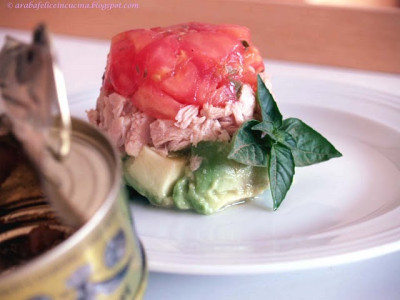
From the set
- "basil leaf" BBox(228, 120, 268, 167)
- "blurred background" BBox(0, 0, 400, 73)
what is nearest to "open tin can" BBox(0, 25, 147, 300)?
"basil leaf" BBox(228, 120, 268, 167)

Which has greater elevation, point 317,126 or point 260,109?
point 260,109

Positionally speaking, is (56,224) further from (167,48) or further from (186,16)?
(186,16)

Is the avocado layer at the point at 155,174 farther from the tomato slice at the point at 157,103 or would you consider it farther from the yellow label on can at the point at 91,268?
the yellow label on can at the point at 91,268

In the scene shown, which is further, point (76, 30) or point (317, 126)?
point (76, 30)

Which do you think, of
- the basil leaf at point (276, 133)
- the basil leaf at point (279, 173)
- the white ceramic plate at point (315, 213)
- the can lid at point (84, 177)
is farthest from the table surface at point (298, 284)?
the can lid at point (84, 177)

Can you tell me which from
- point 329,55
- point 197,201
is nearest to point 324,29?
point 329,55

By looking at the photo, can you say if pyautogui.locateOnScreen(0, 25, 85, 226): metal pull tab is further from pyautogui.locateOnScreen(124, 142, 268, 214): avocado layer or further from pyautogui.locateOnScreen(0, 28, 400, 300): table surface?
pyautogui.locateOnScreen(124, 142, 268, 214): avocado layer
